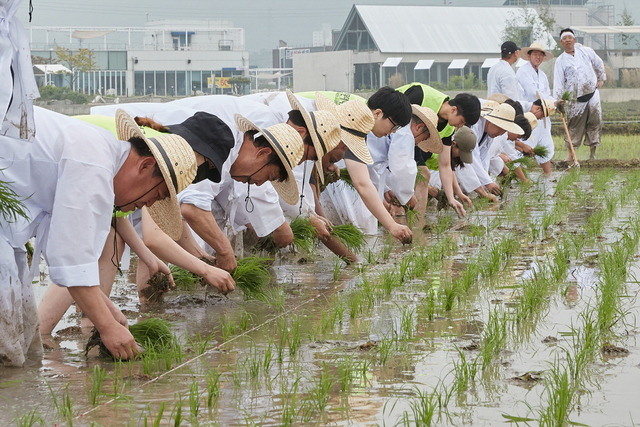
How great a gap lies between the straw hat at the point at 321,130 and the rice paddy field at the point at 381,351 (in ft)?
2.43

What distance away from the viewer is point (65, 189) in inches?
153

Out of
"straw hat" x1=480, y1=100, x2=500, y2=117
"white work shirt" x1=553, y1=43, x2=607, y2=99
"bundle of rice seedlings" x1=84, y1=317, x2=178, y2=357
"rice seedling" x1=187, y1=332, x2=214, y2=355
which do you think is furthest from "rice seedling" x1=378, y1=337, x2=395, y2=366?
"white work shirt" x1=553, y1=43, x2=607, y2=99

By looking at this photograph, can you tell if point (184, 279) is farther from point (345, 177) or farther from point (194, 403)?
point (194, 403)

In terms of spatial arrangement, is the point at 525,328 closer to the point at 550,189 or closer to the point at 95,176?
the point at 95,176

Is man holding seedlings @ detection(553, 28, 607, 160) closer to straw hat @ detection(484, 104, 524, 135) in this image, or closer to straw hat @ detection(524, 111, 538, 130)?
straw hat @ detection(524, 111, 538, 130)

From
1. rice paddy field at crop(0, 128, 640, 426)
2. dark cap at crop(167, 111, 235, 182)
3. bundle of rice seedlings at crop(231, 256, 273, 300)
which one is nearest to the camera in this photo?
rice paddy field at crop(0, 128, 640, 426)

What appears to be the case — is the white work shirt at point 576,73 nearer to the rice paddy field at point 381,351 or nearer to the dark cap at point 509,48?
the dark cap at point 509,48

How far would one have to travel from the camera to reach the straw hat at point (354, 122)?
656cm

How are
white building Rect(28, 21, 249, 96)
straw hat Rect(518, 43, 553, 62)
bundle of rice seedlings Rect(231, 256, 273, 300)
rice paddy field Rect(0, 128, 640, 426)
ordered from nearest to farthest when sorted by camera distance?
rice paddy field Rect(0, 128, 640, 426), bundle of rice seedlings Rect(231, 256, 273, 300), straw hat Rect(518, 43, 553, 62), white building Rect(28, 21, 249, 96)

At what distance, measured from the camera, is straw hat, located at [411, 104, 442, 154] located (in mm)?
7914

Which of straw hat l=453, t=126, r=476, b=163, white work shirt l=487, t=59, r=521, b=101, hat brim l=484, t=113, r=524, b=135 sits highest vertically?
white work shirt l=487, t=59, r=521, b=101

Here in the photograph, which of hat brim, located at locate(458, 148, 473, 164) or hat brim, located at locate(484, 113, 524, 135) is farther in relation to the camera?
hat brim, located at locate(484, 113, 524, 135)

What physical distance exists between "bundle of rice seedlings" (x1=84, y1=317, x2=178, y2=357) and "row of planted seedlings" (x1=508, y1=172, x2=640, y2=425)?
4.83ft

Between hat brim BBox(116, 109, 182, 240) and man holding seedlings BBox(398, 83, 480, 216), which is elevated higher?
man holding seedlings BBox(398, 83, 480, 216)
